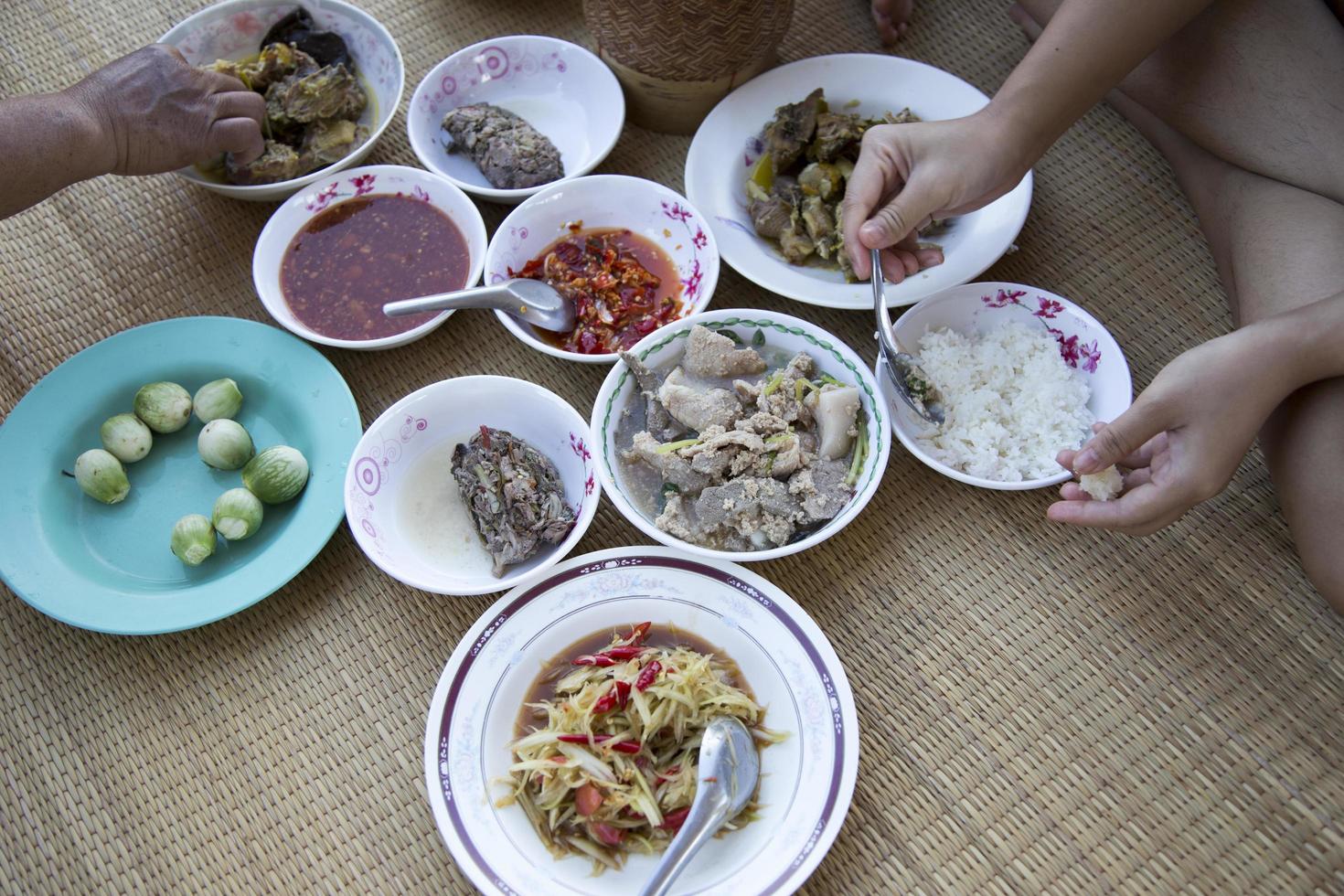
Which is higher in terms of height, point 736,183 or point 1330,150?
point 1330,150

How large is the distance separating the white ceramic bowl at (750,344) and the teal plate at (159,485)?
2.03 ft

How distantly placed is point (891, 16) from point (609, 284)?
1.34 m

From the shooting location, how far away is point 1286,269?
6.82 ft

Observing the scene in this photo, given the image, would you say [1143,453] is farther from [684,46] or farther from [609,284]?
[684,46]

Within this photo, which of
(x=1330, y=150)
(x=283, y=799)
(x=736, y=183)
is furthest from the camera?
(x=736, y=183)

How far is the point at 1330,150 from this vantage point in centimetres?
214

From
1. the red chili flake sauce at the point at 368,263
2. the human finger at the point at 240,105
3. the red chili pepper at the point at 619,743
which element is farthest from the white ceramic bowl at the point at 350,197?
the red chili pepper at the point at 619,743

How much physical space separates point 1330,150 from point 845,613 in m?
1.61

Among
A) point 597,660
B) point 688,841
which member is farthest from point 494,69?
point 688,841

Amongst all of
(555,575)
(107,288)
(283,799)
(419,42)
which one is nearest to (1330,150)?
(555,575)

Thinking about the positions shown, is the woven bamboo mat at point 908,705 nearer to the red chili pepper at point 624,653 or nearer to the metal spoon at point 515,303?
the metal spoon at point 515,303

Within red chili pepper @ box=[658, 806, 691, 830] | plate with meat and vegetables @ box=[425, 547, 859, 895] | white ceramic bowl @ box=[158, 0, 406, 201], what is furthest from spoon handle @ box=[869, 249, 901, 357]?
white ceramic bowl @ box=[158, 0, 406, 201]

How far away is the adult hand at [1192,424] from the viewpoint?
1775 millimetres

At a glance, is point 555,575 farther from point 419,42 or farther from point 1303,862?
point 419,42
